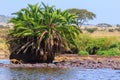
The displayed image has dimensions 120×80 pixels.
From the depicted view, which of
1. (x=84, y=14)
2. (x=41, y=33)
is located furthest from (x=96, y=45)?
(x=84, y=14)

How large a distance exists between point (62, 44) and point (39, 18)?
143 inches

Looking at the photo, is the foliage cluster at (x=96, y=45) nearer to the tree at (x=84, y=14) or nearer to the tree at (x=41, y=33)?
the tree at (x=41, y=33)

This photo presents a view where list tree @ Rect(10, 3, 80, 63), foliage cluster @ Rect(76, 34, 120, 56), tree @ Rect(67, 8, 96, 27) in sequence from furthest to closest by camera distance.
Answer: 1. tree @ Rect(67, 8, 96, 27)
2. foliage cluster @ Rect(76, 34, 120, 56)
3. tree @ Rect(10, 3, 80, 63)

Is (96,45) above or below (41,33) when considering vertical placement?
below

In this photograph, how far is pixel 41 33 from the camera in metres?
46.4

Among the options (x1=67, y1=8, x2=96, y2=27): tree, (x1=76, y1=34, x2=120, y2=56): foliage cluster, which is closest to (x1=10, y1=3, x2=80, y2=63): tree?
(x1=76, y1=34, x2=120, y2=56): foliage cluster

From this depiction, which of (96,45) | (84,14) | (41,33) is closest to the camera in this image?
(41,33)

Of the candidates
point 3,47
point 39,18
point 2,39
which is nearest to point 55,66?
point 39,18

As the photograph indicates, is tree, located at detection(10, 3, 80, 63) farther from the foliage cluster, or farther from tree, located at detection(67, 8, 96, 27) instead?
tree, located at detection(67, 8, 96, 27)

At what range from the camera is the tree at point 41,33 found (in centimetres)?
4647

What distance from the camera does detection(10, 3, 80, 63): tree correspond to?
152ft

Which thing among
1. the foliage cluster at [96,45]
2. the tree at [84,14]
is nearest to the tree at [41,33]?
the foliage cluster at [96,45]

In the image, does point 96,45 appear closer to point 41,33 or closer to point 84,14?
point 41,33

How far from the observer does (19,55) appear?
48.0 meters
